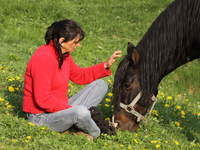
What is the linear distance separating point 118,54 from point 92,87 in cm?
64

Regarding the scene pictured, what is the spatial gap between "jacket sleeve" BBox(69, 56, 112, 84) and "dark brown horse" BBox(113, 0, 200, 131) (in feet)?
1.52

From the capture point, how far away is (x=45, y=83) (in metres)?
5.89

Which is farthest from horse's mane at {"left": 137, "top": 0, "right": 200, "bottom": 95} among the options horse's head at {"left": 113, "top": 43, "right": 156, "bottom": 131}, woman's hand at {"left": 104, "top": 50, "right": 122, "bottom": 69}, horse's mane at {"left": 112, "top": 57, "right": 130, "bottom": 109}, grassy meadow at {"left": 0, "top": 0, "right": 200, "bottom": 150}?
grassy meadow at {"left": 0, "top": 0, "right": 200, "bottom": 150}

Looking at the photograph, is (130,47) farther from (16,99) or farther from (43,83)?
(16,99)

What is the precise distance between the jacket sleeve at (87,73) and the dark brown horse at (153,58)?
0.46m

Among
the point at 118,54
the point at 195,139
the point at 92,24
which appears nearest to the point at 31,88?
the point at 118,54

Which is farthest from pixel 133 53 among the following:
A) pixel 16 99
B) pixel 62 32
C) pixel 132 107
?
pixel 16 99

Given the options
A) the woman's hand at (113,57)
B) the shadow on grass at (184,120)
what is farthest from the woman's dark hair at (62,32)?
the shadow on grass at (184,120)

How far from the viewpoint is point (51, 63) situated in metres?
6.01

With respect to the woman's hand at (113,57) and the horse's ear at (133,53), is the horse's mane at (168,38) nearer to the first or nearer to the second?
the horse's ear at (133,53)

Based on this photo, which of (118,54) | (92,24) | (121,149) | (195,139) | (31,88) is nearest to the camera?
(121,149)

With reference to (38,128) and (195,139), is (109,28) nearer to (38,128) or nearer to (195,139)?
(195,139)

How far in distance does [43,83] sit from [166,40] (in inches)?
69.4

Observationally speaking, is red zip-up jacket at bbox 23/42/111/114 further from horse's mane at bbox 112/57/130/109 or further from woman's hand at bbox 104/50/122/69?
horse's mane at bbox 112/57/130/109
